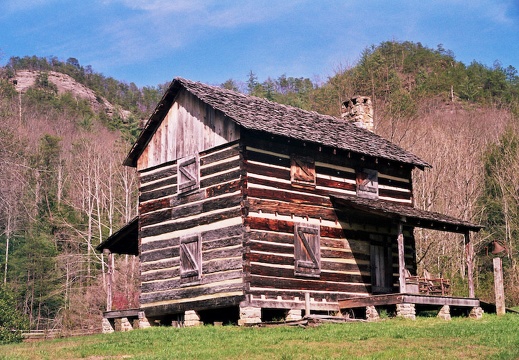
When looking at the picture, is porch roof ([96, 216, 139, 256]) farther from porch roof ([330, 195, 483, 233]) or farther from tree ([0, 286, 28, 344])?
porch roof ([330, 195, 483, 233])


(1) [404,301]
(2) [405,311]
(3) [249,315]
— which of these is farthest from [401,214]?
(3) [249,315]

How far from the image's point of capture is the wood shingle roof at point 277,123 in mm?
27359

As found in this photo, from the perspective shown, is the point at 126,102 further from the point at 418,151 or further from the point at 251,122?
the point at 251,122

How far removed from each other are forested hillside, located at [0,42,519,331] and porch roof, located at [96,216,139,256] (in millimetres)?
5748

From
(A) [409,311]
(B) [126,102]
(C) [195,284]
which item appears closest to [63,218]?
(C) [195,284]

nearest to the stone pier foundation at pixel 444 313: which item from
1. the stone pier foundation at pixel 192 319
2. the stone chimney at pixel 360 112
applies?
the stone pier foundation at pixel 192 319

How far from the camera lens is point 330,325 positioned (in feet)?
76.3

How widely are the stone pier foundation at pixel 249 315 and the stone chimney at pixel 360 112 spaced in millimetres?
12961

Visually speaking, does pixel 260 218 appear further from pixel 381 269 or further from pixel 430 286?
pixel 430 286

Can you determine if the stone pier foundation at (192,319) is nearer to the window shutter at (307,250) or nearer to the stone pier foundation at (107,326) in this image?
the window shutter at (307,250)

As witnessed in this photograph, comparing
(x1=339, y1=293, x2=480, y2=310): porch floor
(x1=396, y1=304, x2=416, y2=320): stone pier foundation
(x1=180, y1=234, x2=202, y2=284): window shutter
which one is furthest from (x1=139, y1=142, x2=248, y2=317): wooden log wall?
(x1=396, y1=304, x2=416, y2=320): stone pier foundation

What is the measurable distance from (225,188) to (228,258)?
2.29 m

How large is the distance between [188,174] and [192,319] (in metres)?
4.90

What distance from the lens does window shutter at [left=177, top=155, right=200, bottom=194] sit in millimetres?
28109
